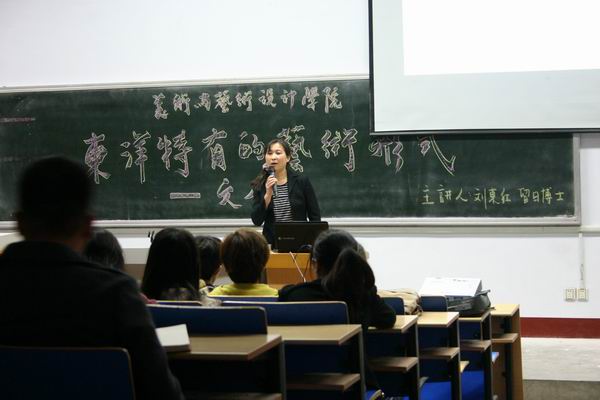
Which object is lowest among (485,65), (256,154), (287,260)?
(287,260)

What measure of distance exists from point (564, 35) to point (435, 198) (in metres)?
1.51

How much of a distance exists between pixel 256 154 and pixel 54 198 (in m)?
5.12

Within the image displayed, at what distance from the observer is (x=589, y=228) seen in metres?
6.12

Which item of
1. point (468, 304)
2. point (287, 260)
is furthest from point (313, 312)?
point (287, 260)

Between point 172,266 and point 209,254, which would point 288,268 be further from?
point 172,266

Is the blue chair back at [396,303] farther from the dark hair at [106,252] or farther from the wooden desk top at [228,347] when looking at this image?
the wooden desk top at [228,347]

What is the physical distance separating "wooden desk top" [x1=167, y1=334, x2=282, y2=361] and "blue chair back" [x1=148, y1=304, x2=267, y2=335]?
0.12 feet

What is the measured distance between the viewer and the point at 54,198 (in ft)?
5.13

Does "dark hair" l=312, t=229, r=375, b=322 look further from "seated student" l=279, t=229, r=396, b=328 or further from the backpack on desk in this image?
the backpack on desk

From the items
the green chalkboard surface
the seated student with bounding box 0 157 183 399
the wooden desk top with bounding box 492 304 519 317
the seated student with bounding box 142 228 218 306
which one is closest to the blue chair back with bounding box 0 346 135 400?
the seated student with bounding box 0 157 183 399

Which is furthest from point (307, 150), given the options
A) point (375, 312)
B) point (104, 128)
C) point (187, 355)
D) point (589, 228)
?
point (187, 355)

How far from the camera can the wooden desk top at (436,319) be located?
10.5 feet

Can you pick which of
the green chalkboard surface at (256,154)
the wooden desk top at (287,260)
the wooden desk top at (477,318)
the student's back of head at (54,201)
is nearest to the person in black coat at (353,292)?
the wooden desk top at (477,318)

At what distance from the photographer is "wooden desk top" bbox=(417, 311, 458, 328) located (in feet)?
10.5
